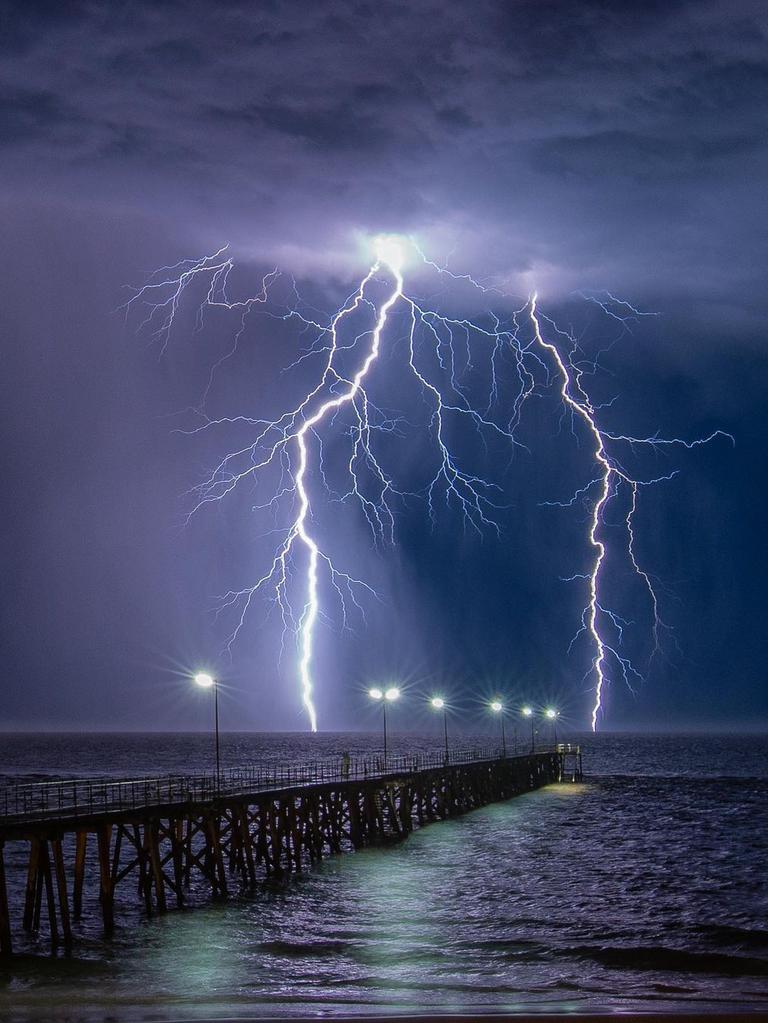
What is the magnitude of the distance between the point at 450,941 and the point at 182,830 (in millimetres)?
18626

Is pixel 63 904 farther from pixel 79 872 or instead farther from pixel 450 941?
pixel 450 941

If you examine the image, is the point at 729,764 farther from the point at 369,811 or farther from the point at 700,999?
the point at 700,999

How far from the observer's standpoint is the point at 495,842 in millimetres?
44594

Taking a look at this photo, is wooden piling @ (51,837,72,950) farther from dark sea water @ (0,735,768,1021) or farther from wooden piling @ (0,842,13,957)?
wooden piling @ (0,842,13,957)

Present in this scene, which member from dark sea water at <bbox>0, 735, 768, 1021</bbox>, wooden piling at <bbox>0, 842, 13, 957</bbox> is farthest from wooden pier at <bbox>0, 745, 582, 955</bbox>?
dark sea water at <bbox>0, 735, 768, 1021</bbox>

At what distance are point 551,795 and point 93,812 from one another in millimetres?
48094

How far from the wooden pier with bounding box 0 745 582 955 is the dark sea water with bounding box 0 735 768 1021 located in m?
0.98

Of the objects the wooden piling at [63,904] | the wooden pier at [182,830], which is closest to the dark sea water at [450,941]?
the wooden piling at [63,904]

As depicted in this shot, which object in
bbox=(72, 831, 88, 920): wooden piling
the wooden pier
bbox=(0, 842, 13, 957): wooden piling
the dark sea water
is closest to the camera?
the dark sea water

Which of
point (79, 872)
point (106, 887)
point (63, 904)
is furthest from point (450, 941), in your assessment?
point (79, 872)

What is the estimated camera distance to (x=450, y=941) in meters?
24.9

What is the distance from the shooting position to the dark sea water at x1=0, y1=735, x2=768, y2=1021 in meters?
18.8

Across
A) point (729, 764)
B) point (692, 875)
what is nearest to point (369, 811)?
point (692, 875)

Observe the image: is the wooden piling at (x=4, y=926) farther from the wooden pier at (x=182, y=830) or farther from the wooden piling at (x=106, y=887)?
the wooden piling at (x=106, y=887)
